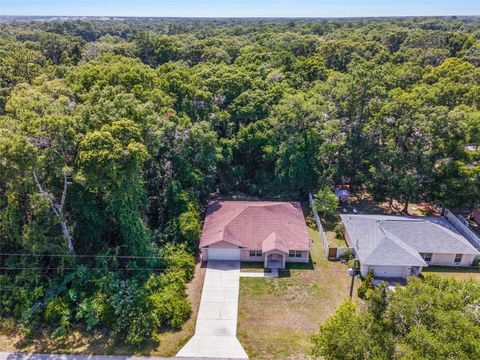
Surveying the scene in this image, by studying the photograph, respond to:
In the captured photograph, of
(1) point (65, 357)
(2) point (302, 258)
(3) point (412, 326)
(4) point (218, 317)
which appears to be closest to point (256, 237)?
(2) point (302, 258)

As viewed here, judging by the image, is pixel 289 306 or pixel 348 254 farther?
pixel 348 254

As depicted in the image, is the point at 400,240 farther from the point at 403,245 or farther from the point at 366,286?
the point at 366,286

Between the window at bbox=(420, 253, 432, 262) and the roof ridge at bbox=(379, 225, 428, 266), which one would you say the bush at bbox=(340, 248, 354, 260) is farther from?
the window at bbox=(420, 253, 432, 262)

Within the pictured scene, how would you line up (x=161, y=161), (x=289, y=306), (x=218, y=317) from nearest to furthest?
(x=218, y=317)
(x=289, y=306)
(x=161, y=161)

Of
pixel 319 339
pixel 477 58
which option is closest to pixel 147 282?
pixel 319 339

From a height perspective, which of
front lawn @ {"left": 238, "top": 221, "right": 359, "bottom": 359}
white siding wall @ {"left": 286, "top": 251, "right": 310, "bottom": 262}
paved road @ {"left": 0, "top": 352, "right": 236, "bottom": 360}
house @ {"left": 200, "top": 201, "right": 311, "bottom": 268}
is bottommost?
paved road @ {"left": 0, "top": 352, "right": 236, "bottom": 360}

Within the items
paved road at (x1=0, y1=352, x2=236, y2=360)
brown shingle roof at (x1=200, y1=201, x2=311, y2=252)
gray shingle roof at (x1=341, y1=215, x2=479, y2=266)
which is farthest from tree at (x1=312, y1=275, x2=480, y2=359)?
brown shingle roof at (x1=200, y1=201, x2=311, y2=252)

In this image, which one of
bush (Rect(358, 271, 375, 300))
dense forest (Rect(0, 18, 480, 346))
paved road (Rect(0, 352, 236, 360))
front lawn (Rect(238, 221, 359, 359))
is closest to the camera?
paved road (Rect(0, 352, 236, 360))
